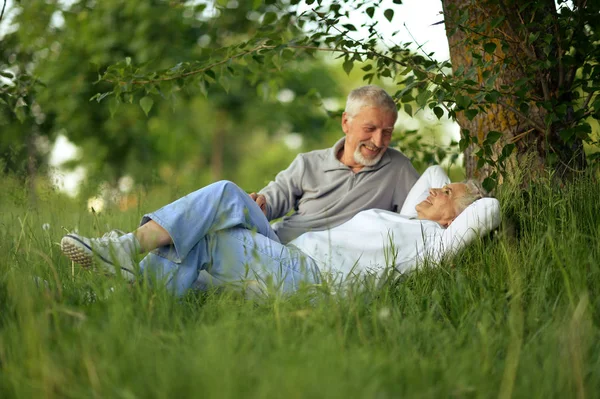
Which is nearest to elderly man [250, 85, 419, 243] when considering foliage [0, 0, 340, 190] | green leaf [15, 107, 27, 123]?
foliage [0, 0, 340, 190]

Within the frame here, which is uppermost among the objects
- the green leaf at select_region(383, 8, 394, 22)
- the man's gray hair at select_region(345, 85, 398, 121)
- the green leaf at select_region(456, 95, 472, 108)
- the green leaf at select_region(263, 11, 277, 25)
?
the green leaf at select_region(263, 11, 277, 25)

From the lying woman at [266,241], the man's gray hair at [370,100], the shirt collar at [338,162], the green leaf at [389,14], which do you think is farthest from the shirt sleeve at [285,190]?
the green leaf at [389,14]

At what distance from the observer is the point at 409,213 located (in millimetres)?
4285

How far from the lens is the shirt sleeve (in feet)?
15.4

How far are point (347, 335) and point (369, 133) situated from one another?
222cm

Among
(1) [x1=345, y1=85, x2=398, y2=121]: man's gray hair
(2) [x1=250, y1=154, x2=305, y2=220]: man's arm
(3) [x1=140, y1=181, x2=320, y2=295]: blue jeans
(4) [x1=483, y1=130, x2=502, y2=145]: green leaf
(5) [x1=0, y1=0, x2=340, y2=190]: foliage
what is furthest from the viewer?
(5) [x1=0, y1=0, x2=340, y2=190]: foliage

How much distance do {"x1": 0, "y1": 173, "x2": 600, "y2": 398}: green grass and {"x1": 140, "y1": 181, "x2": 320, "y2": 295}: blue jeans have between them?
0.68ft

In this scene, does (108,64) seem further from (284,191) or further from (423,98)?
(423,98)

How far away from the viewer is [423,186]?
14.3 ft

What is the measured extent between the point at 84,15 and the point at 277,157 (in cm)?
2443

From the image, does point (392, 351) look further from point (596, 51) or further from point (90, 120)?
point (90, 120)

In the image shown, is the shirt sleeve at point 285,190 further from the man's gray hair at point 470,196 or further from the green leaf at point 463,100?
the green leaf at point 463,100

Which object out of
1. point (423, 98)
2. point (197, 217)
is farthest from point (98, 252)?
point (423, 98)

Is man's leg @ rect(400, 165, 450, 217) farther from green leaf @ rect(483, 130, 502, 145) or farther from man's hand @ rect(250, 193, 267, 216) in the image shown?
man's hand @ rect(250, 193, 267, 216)
